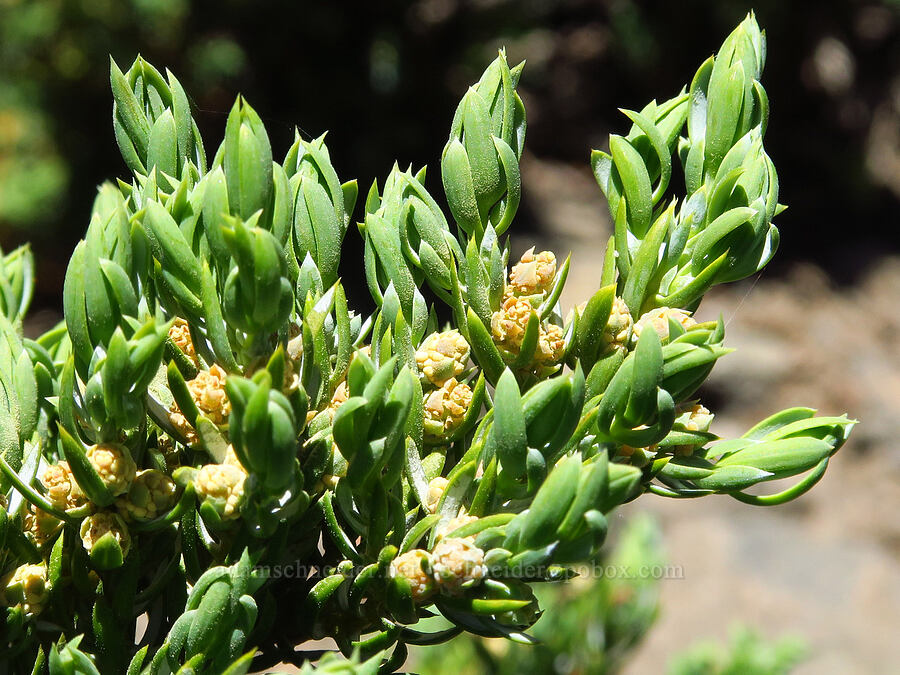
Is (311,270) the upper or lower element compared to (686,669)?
upper

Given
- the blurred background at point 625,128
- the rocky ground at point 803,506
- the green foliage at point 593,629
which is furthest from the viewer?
the blurred background at point 625,128

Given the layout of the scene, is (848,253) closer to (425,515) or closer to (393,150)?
(393,150)

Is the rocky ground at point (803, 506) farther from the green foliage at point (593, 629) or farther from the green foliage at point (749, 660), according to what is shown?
the green foliage at point (593, 629)

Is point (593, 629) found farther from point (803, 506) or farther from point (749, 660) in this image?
point (803, 506)

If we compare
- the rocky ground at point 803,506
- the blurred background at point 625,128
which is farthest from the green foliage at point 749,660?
the blurred background at point 625,128

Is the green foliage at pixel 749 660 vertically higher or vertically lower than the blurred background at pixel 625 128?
lower

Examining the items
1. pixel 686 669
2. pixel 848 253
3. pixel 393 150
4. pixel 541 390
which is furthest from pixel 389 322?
pixel 848 253

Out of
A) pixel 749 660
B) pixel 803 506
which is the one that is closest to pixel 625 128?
pixel 803 506
